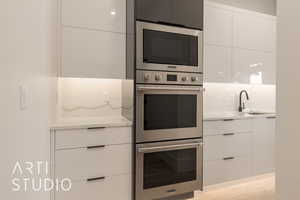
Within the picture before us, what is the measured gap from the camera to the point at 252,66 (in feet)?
11.2

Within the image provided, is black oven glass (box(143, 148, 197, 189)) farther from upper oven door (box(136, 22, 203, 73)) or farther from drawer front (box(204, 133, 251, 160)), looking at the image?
upper oven door (box(136, 22, 203, 73))

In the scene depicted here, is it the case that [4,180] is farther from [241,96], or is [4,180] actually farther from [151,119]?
[241,96]

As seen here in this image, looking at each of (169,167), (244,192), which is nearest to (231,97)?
(244,192)

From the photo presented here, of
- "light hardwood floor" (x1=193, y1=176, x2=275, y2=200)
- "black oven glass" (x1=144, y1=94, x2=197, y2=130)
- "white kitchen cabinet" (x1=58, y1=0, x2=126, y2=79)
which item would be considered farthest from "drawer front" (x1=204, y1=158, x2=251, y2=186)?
"white kitchen cabinet" (x1=58, y1=0, x2=126, y2=79)

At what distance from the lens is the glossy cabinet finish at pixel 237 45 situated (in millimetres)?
3018

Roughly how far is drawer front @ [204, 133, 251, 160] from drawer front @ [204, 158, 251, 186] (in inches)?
3.0

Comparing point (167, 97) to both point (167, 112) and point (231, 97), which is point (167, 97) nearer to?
point (167, 112)

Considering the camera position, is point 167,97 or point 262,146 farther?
point 262,146

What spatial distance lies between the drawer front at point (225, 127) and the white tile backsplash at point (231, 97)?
0.56 m

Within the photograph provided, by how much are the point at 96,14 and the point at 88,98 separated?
0.97 m

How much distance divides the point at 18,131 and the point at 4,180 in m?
0.22

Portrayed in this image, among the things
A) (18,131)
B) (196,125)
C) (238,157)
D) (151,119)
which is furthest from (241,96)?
(18,131)

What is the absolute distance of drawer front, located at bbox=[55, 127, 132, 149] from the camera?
6.32 feet

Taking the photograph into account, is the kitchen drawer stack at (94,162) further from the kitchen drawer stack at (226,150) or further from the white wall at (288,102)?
the white wall at (288,102)
